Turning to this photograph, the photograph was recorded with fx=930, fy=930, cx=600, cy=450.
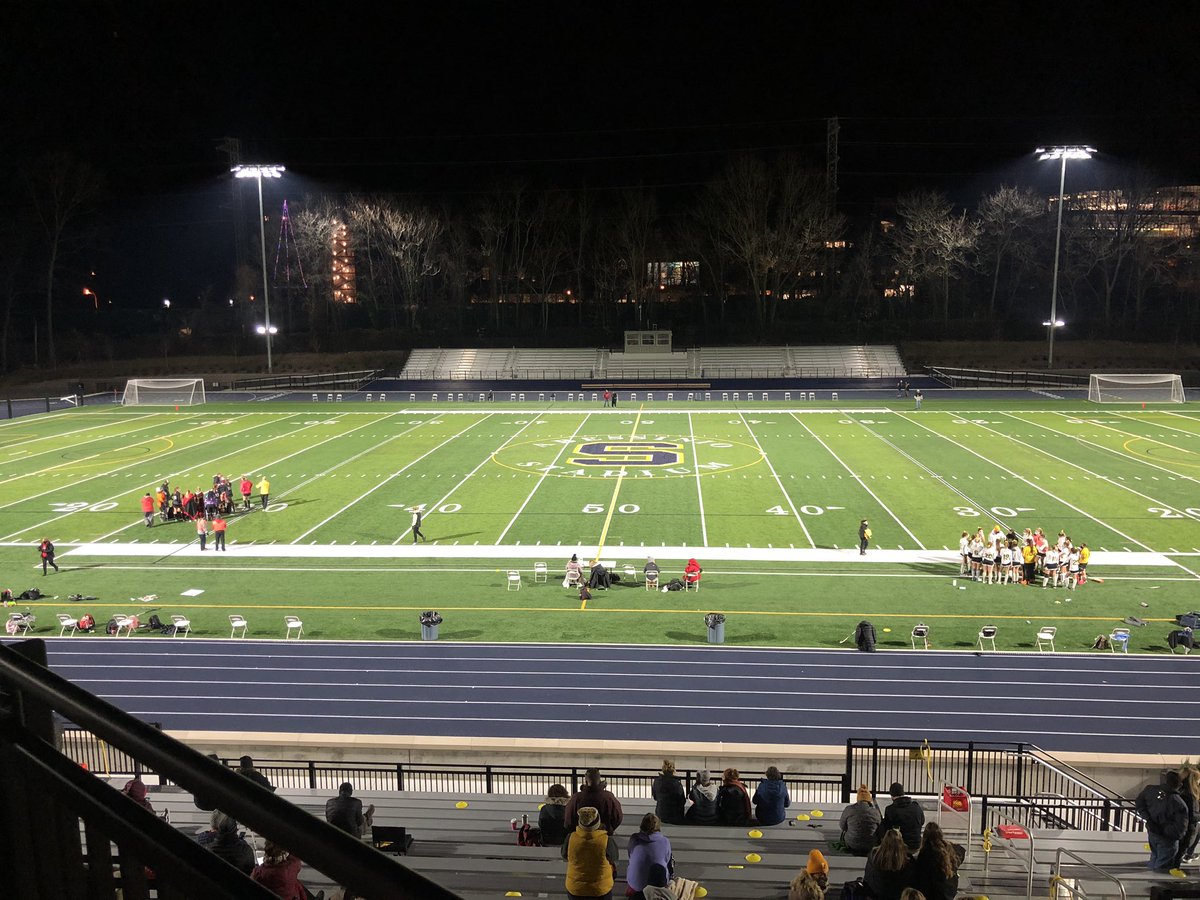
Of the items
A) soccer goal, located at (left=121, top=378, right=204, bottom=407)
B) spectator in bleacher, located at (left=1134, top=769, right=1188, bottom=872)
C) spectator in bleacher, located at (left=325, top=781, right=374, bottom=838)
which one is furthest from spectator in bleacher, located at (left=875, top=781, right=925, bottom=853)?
soccer goal, located at (left=121, top=378, right=204, bottom=407)

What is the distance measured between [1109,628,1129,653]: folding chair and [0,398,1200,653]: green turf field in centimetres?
69

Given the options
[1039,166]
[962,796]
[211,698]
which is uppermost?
[1039,166]

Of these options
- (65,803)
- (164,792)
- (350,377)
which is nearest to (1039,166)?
(350,377)

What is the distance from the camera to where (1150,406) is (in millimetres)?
56156

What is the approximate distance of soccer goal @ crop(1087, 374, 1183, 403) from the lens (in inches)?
2299

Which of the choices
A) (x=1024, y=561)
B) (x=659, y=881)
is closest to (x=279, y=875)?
(x=659, y=881)

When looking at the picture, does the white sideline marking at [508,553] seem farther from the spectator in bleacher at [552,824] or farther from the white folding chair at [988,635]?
the spectator in bleacher at [552,824]

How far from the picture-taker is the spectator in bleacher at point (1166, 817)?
31.7ft

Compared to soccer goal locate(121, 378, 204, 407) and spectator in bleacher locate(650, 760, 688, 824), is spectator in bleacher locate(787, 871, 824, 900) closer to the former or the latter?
spectator in bleacher locate(650, 760, 688, 824)

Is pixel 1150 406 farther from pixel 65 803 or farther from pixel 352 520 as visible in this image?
pixel 65 803

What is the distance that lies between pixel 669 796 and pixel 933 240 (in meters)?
84.3

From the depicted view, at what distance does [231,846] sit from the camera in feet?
19.9

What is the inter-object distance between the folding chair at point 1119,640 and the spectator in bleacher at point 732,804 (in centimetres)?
1230

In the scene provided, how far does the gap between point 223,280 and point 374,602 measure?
327ft
